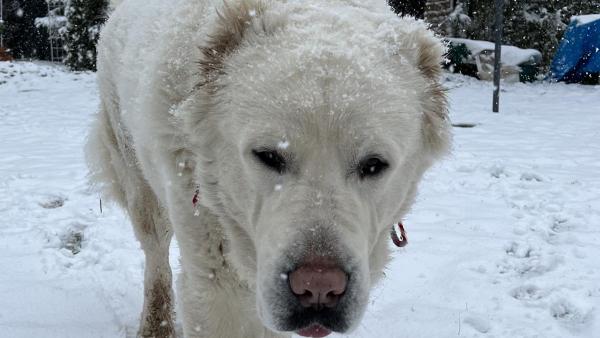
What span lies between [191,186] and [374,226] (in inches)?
→ 31.9

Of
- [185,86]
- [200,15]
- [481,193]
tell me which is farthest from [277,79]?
[481,193]

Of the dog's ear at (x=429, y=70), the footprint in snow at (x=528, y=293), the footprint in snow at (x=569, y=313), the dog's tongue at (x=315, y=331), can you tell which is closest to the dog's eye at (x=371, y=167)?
the dog's ear at (x=429, y=70)

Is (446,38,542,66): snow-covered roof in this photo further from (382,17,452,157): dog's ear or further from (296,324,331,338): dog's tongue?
(296,324,331,338): dog's tongue

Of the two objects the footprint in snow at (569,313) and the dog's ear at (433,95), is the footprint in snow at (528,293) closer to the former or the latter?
the footprint in snow at (569,313)

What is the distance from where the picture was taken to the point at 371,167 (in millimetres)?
2029

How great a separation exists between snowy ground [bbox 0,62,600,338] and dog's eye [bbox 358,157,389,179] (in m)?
1.50

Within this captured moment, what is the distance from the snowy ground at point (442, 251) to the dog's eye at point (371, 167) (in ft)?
4.91

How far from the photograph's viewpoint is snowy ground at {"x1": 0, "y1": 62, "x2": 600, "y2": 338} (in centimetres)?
336

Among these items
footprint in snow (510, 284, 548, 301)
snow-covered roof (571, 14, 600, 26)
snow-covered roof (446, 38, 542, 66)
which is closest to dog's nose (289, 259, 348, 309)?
footprint in snow (510, 284, 548, 301)

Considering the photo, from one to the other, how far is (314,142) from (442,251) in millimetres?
2832

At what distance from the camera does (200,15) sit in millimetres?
2568

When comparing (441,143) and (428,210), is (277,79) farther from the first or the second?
(428,210)

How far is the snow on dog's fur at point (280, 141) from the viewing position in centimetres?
185

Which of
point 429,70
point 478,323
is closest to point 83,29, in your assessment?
point 478,323
